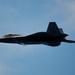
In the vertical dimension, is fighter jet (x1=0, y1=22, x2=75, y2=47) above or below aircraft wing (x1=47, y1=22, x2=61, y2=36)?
below

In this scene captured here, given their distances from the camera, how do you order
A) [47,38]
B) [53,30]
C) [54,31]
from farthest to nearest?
1. [47,38]
2. [54,31]
3. [53,30]

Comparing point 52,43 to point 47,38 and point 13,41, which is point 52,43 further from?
point 13,41

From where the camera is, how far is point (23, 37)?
9381 cm

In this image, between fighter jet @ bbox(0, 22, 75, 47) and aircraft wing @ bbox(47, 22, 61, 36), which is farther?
fighter jet @ bbox(0, 22, 75, 47)

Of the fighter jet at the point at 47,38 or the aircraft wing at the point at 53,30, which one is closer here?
the aircraft wing at the point at 53,30

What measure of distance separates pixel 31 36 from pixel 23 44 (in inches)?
137

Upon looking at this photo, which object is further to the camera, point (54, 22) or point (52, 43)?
point (52, 43)

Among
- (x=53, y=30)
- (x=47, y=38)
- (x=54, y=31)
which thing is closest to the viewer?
(x=53, y=30)

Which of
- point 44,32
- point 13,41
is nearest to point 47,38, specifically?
point 44,32

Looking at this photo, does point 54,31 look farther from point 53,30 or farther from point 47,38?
point 47,38

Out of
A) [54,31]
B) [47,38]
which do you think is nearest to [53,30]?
[54,31]

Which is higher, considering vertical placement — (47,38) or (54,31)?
(54,31)

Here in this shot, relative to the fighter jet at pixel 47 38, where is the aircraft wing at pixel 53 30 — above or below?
above

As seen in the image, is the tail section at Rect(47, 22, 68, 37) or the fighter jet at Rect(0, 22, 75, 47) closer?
the tail section at Rect(47, 22, 68, 37)
